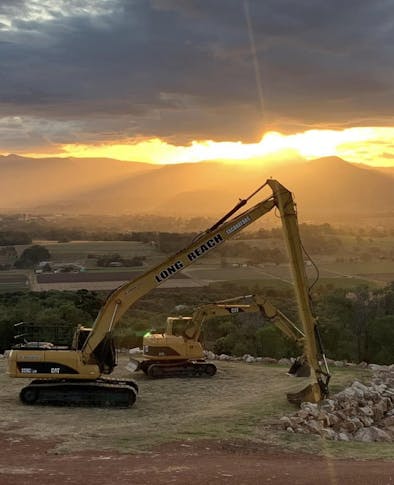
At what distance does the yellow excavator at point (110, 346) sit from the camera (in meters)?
18.4

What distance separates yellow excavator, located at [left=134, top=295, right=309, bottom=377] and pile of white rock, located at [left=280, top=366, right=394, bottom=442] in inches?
167

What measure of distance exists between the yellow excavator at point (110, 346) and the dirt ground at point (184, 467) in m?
4.11

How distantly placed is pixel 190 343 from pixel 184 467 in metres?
12.1

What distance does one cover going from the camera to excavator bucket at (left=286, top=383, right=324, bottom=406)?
60.0 ft

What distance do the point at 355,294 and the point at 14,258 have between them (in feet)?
182

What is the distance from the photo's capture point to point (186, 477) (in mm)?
11227

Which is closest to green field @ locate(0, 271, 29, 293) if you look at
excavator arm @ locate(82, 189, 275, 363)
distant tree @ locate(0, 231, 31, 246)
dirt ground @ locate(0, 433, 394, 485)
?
distant tree @ locate(0, 231, 31, 246)

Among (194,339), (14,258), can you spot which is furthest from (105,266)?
(194,339)

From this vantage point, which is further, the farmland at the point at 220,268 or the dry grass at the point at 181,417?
the farmland at the point at 220,268

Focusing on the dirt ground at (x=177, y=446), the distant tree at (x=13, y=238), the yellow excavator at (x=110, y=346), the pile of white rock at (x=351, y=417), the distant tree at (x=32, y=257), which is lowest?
the pile of white rock at (x=351, y=417)

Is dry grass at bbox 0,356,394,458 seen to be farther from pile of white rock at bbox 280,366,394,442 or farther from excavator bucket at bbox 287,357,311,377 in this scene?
pile of white rock at bbox 280,366,394,442

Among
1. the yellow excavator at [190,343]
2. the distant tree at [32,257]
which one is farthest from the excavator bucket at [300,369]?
the distant tree at [32,257]

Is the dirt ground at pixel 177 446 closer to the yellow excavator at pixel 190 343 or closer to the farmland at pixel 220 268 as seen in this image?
the yellow excavator at pixel 190 343

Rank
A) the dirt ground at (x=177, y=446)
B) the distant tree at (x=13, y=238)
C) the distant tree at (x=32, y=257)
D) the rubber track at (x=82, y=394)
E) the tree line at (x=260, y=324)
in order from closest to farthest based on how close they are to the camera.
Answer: the dirt ground at (x=177, y=446) < the rubber track at (x=82, y=394) < the tree line at (x=260, y=324) < the distant tree at (x=32, y=257) < the distant tree at (x=13, y=238)
